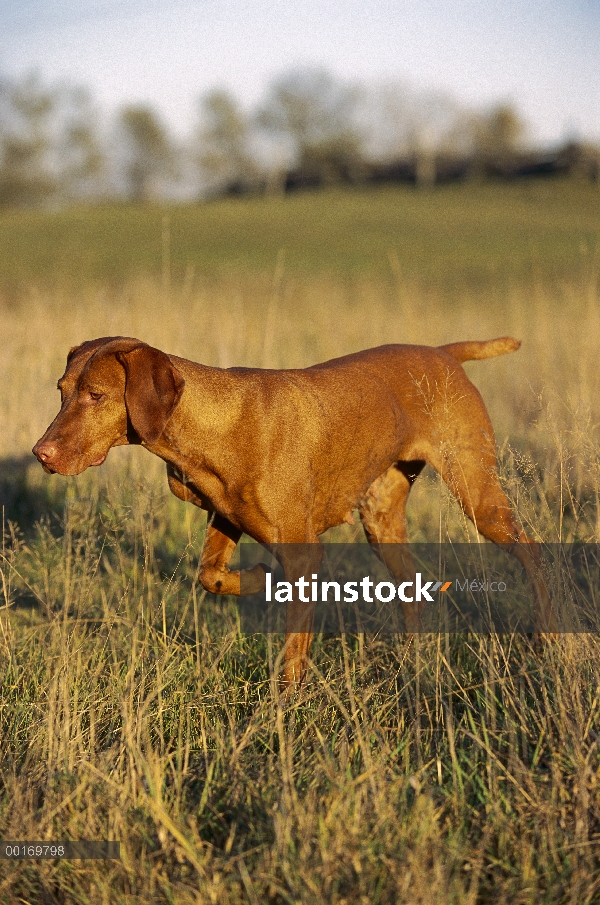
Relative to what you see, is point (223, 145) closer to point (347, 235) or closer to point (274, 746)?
point (347, 235)

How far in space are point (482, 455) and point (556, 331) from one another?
5121mm

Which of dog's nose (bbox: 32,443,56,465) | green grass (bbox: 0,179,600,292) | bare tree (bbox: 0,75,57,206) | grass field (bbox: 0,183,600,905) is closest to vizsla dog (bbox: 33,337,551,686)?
dog's nose (bbox: 32,443,56,465)

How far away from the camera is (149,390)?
3.03 metres

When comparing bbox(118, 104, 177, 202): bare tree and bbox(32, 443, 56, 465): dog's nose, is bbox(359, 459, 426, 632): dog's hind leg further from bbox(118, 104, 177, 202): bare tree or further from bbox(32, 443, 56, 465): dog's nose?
bbox(118, 104, 177, 202): bare tree

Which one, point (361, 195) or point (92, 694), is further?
point (361, 195)

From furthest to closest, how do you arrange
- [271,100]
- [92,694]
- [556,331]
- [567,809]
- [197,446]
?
[271,100]
[556,331]
[197,446]
[92,694]
[567,809]

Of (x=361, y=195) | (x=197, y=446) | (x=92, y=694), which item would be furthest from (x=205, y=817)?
(x=361, y=195)

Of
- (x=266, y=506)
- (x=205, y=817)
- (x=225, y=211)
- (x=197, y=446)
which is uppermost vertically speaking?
(x=225, y=211)

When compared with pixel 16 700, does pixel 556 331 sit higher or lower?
higher

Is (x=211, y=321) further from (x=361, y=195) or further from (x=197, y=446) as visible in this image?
(x=361, y=195)

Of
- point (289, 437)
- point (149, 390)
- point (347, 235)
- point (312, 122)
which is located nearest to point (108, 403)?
point (149, 390)

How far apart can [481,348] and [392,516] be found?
0.90 metres

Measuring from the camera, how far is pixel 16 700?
317cm

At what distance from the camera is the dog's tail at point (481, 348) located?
4.26m
